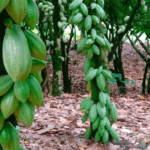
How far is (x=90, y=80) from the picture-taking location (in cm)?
203

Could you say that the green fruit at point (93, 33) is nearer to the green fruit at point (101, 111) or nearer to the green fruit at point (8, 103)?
the green fruit at point (101, 111)

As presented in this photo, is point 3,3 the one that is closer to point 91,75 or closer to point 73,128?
point 91,75

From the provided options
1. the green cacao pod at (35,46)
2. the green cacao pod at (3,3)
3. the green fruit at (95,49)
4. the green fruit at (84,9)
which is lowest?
the green cacao pod at (35,46)

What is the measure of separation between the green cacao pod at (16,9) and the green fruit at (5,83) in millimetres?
157

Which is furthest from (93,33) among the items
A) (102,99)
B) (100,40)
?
(102,99)

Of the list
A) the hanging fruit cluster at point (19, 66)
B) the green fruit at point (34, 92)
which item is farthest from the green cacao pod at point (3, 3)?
the green fruit at point (34, 92)

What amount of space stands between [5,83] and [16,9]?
0.65 ft

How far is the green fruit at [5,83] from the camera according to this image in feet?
2.22

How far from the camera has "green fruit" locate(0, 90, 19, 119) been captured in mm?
677

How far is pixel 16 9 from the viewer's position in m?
0.59

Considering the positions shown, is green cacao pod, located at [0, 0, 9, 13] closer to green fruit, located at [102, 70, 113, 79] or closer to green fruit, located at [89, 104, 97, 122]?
green fruit, located at [102, 70, 113, 79]

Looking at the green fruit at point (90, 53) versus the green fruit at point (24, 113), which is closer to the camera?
the green fruit at point (24, 113)

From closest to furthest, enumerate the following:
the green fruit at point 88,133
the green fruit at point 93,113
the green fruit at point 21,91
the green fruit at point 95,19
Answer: the green fruit at point 21,91
the green fruit at point 95,19
the green fruit at point 93,113
the green fruit at point 88,133

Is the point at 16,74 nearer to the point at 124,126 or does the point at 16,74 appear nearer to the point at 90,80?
the point at 90,80
